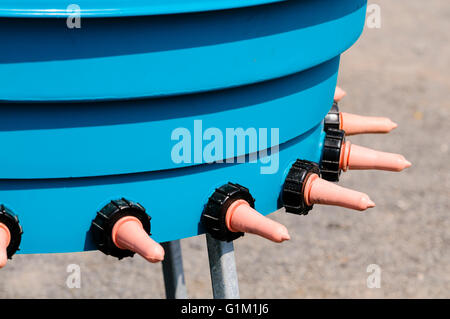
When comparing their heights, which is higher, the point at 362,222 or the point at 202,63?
the point at 362,222

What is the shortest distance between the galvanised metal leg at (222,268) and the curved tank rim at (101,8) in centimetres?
42

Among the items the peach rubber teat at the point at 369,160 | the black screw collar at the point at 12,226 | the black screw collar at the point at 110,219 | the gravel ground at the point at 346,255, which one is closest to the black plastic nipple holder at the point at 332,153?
the peach rubber teat at the point at 369,160

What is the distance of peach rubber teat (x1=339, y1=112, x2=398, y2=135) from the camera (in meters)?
A: 1.14

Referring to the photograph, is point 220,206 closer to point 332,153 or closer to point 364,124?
point 332,153

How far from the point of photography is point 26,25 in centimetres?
70

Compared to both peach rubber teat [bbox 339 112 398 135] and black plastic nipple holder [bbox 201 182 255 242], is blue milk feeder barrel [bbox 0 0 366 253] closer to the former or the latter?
black plastic nipple holder [bbox 201 182 255 242]

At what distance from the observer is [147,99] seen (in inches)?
29.9

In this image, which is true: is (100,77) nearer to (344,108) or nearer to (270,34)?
(270,34)

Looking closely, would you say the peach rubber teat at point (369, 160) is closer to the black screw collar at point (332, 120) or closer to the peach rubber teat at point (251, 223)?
the black screw collar at point (332, 120)

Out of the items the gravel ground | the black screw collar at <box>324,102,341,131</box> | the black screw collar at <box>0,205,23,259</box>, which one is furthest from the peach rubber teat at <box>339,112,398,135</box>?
the gravel ground

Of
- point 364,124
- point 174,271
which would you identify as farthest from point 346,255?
point 364,124
